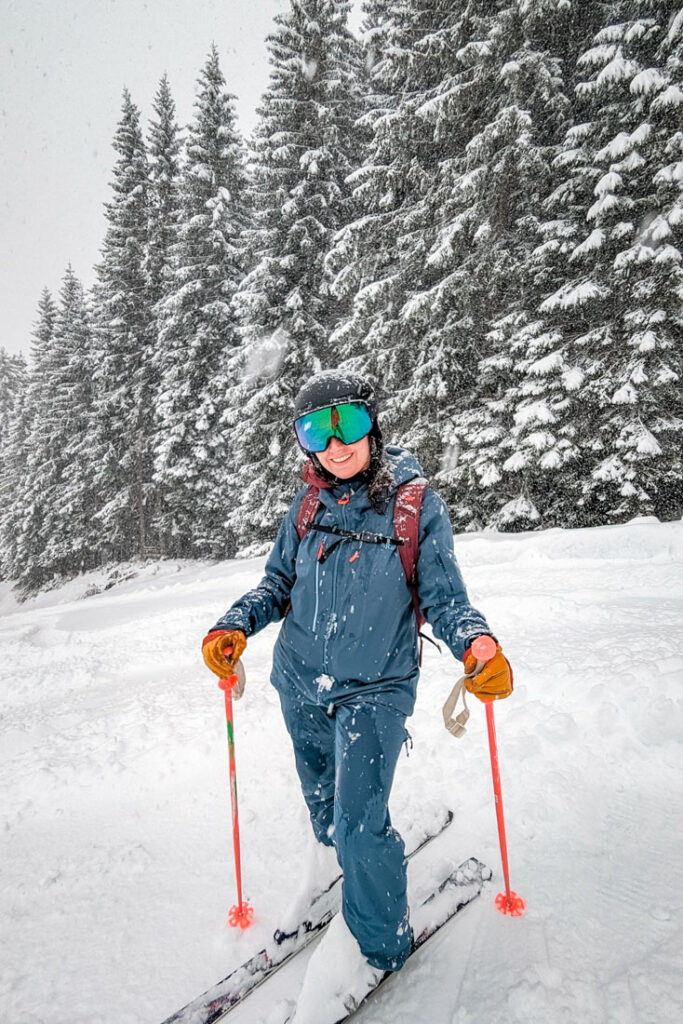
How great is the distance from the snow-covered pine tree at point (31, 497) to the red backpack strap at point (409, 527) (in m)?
30.0

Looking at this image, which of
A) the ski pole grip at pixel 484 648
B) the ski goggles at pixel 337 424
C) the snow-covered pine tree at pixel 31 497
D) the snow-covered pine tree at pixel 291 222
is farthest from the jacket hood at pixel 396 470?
the snow-covered pine tree at pixel 31 497

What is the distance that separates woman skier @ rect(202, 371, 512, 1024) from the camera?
1796 millimetres

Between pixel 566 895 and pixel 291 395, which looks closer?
pixel 566 895

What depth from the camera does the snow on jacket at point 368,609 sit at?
190 centimetres

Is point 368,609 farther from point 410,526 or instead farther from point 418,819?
point 418,819

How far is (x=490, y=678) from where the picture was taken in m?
1.74

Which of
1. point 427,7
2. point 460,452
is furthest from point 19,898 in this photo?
point 427,7

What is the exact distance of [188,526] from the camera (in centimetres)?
2044

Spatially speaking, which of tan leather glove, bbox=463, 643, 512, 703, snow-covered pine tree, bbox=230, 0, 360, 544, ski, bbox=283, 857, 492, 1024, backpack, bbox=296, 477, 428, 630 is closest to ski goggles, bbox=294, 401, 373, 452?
backpack, bbox=296, 477, 428, 630

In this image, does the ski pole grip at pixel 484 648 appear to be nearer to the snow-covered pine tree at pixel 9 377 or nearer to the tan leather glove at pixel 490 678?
the tan leather glove at pixel 490 678

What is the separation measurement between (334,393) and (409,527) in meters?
0.67

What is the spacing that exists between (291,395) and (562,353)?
732 centimetres

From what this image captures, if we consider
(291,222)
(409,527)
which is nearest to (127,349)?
(291,222)

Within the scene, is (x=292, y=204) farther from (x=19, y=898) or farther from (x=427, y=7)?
(x=19, y=898)
